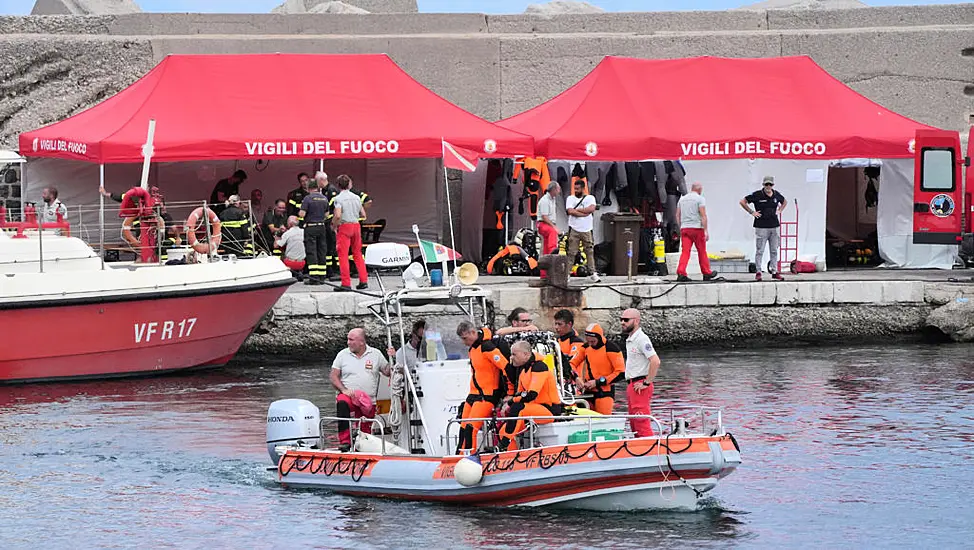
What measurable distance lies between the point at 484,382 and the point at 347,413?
182cm

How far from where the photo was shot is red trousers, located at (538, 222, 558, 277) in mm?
21094

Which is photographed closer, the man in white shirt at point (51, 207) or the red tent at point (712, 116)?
the man in white shirt at point (51, 207)

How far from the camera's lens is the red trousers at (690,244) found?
20734mm

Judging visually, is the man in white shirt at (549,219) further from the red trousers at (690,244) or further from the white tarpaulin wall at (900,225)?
the white tarpaulin wall at (900,225)

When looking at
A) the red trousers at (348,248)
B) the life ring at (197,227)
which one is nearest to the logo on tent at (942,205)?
the red trousers at (348,248)

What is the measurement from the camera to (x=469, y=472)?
1116cm


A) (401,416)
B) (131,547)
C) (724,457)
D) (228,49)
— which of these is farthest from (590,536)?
(228,49)

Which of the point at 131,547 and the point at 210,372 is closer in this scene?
the point at 131,547

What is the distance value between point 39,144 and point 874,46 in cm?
1279

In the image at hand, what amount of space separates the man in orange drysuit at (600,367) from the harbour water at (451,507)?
1.17m

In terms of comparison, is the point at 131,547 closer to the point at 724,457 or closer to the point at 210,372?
the point at 724,457

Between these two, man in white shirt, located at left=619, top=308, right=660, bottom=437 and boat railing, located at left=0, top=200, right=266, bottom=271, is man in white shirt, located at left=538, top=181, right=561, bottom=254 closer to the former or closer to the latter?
boat railing, located at left=0, top=200, right=266, bottom=271

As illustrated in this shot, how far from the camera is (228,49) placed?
24.8 m

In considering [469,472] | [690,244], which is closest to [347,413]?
[469,472]
